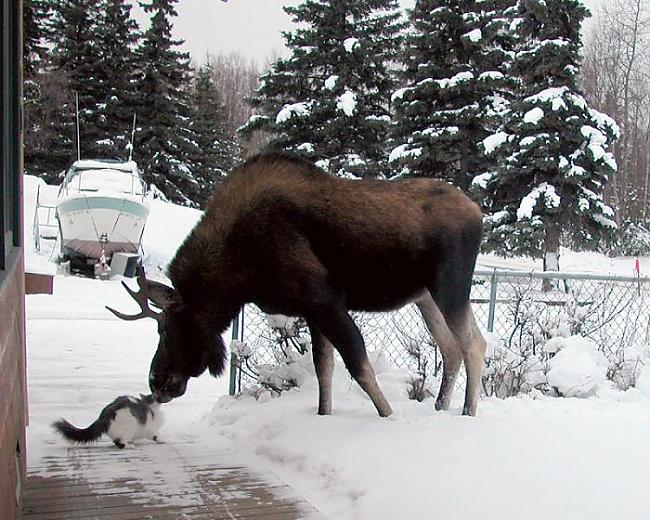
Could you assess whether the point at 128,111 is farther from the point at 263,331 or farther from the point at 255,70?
the point at 263,331

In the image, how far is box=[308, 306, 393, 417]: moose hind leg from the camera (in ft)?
13.9

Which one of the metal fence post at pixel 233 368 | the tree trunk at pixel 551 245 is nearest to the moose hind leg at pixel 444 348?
the metal fence post at pixel 233 368

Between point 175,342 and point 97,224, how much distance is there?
1397cm

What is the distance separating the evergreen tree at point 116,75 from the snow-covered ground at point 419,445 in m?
26.0

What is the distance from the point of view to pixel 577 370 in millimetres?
5535

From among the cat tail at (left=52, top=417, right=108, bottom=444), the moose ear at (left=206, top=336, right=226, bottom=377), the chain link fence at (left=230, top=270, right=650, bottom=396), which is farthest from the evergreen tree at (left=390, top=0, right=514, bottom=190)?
the cat tail at (left=52, top=417, right=108, bottom=444)

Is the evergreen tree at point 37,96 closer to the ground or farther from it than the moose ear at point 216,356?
farther from it

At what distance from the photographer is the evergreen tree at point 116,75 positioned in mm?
31369

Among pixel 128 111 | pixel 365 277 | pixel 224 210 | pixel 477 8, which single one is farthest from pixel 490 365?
pixel 128 111

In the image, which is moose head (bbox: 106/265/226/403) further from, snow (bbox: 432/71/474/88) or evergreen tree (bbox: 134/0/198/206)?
evergreen tree (bbox: 134/0/198/206)

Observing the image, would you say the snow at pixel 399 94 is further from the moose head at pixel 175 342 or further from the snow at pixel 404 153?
the moose head at pixel 175 342

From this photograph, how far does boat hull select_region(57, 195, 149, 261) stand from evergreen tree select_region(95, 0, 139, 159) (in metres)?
13.7

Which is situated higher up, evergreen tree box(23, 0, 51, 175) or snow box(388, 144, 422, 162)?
evergreen tree box(23, 0, 51, 175)

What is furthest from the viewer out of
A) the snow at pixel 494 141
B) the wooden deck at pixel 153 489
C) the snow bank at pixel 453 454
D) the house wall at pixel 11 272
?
the snow at pixel 494 141
